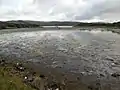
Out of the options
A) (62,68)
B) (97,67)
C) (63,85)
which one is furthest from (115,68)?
(63,85)

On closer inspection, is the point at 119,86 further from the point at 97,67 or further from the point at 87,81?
the point at 97,67

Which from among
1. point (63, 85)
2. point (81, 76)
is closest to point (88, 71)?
point (81, 76)

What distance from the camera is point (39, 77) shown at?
57.9 feet

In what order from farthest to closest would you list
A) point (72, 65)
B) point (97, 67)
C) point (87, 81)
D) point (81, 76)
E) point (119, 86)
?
point (72, 65)
point (97, 67)
point (81, 76)
point (87, 81)
point (119, 86)

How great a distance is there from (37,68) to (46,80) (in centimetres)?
485

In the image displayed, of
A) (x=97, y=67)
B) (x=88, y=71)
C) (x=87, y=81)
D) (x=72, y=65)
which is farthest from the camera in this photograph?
(x=72, y=65)

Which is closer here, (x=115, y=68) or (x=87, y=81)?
(x=87, y=81)

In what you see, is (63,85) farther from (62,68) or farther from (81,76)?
(62,68)

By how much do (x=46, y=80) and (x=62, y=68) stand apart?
461 centimetres

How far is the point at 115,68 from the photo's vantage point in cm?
2056

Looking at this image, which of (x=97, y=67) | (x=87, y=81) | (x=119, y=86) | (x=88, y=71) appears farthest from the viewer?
(x=97, y=67)

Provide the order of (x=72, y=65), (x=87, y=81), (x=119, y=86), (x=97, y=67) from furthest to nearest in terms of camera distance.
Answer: (x=72, y=65) < (x=97, y=67) < (x=87, y=81) < (x=119, y=86)

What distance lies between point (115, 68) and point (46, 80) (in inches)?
302

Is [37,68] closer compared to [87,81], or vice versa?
[87,81]
